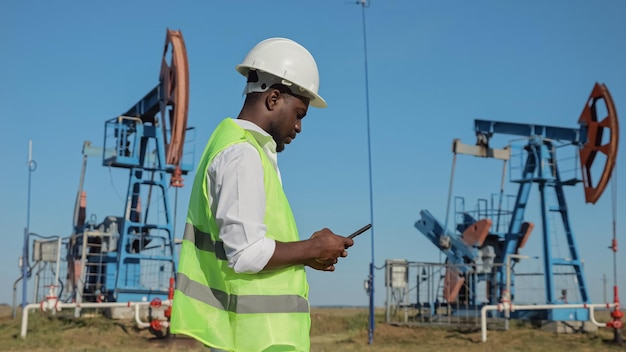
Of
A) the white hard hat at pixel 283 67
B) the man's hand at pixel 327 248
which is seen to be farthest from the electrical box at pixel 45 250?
the man's hand at pixel 327 248

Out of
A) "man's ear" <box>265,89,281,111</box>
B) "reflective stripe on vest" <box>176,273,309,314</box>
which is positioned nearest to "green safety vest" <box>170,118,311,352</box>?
"reflective stripe on vest" <box>176,273,309,314</box>

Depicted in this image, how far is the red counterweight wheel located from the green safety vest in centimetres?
1876

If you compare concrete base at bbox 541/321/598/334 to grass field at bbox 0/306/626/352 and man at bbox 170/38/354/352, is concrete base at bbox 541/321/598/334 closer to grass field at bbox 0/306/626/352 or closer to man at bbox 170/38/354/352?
grass field at bbox 0/306/626/352

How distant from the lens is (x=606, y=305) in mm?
15539

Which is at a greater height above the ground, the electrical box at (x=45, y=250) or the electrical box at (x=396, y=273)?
the electrical box at (x=45, y=250)

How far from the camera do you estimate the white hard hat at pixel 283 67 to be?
2439 mm

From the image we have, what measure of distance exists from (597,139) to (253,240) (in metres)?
19.5

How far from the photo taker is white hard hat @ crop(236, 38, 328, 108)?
244 cm

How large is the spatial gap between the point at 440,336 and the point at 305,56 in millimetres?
14352

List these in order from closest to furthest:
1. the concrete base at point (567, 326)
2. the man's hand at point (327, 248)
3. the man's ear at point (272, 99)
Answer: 1. the man's hand at point (327, 248)
2. the man's ear at point (272, 99)
3. the concrete base at point (567, 326)

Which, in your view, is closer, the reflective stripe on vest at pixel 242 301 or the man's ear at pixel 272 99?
the reflective stripe on vest at pixel 242 301

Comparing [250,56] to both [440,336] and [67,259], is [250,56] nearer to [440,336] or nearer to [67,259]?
[440,336]

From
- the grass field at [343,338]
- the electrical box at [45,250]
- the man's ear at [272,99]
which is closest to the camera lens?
the man's ear at [272,99]

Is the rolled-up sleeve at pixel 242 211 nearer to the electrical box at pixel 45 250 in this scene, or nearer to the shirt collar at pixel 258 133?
the shirt collar at pixel 258 133
